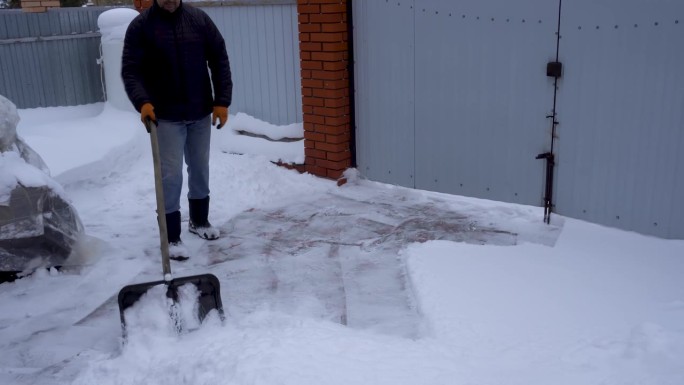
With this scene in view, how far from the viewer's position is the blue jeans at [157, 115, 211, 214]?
463 cm

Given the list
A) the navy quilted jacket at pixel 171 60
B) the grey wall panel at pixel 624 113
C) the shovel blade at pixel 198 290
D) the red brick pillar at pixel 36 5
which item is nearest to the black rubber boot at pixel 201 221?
the navy quilted jacket at pixel 171 60

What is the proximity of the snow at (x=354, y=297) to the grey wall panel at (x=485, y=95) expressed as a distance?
29 centimetres

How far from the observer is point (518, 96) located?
4.98 m

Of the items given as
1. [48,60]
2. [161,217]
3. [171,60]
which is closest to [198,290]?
[161,217]

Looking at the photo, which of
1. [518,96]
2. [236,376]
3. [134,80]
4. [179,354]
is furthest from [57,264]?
[518,96]

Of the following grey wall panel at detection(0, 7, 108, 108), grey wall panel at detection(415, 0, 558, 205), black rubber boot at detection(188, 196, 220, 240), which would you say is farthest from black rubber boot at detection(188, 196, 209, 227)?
grey wall panel at detection(0, 7, 108, 108)

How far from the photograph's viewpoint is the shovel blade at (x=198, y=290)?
352cm

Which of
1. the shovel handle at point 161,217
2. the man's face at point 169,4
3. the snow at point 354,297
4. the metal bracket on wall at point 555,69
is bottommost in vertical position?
the snow at point 354,297

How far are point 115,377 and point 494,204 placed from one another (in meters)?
3.35

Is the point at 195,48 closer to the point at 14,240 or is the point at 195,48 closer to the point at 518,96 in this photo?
the point at 14,240

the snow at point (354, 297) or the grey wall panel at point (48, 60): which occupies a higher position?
the grey wall panel at point (48, 60)

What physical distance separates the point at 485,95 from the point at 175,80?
2319 millimetres

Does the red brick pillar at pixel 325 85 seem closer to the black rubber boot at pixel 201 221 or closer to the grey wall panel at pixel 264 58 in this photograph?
the grey wall panel at pixel 264 58

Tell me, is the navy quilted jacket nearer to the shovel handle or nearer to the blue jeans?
the blue jeans
